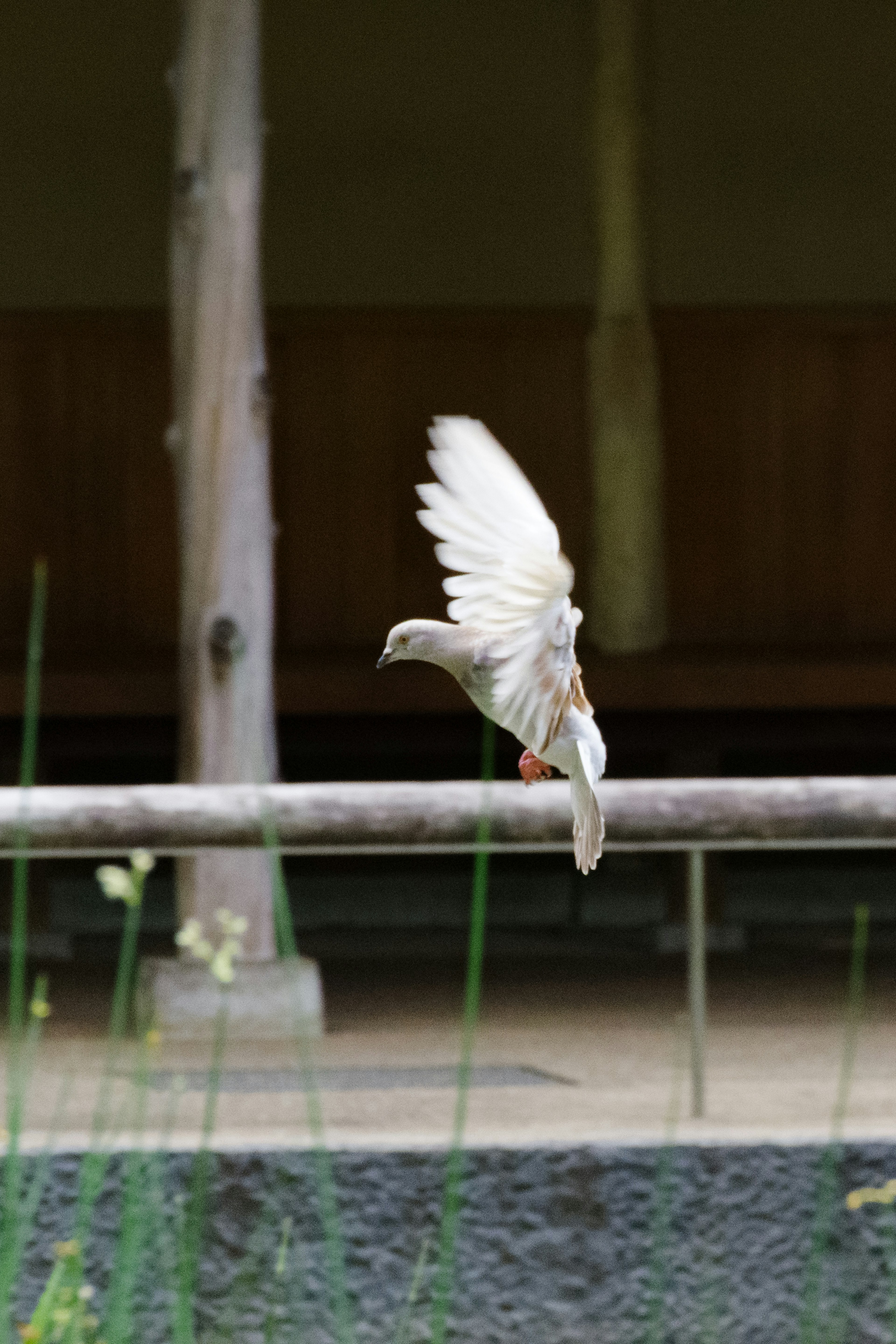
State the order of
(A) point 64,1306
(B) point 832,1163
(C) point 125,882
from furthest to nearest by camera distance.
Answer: (A) point 64,1306, (B) point 832,1163, (C) point 125,882

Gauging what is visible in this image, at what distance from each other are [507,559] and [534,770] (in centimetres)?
12

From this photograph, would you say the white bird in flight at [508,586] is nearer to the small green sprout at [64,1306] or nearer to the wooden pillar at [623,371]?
the small green sprout at [64,1306]

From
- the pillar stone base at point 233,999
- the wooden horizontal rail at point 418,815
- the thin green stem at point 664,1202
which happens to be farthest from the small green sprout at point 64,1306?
the pillar stone base at point 233,999

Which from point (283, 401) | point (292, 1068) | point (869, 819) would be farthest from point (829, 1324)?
point (283, 401)

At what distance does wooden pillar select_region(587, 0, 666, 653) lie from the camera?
754 cm

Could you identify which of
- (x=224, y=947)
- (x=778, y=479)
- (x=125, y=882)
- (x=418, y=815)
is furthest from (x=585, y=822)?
(x=778, y=479)

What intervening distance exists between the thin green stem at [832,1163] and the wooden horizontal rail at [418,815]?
0.17 metres

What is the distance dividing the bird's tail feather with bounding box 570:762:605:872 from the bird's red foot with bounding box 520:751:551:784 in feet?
0.10

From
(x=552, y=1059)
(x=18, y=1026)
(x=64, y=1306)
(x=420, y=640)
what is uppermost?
(x=420, y=640)

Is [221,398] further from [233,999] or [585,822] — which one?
[585,822]

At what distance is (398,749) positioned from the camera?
7.99 meters

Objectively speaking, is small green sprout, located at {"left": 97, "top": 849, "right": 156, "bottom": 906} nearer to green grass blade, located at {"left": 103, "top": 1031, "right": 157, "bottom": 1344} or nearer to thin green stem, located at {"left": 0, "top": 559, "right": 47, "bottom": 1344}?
thin green stem, located at {"left": 0, "top": 559, "right": 47, "bottom": 1344}

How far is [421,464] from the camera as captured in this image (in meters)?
7.90

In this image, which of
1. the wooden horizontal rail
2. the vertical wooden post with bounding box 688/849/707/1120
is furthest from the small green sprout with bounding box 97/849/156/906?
the vertical wooden post with bounding box 688/849/707/1120
